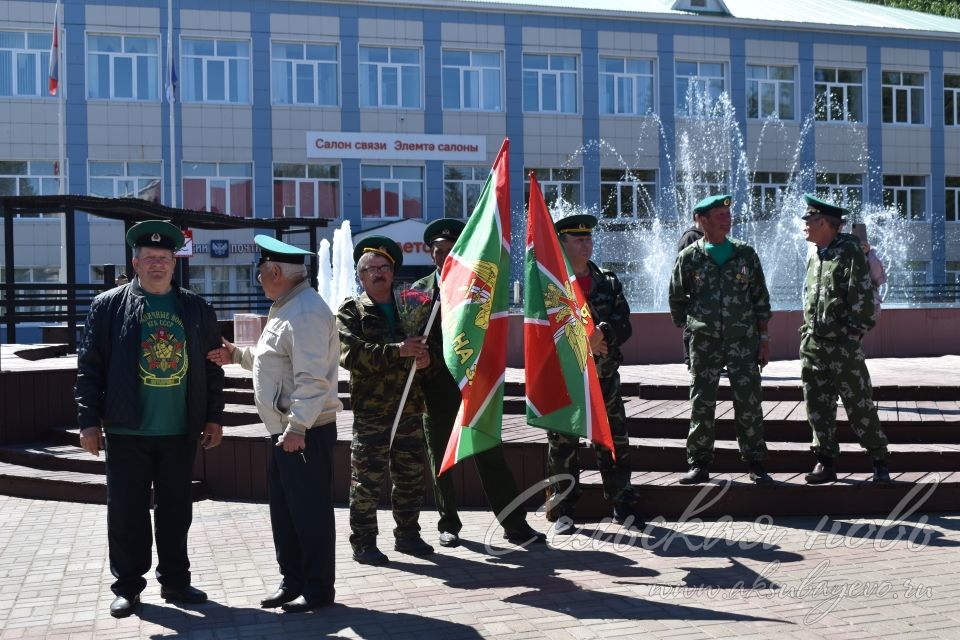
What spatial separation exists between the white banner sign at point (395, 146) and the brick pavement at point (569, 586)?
87.2ft

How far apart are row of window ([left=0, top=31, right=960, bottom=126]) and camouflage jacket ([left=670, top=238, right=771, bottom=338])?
89.8 feet

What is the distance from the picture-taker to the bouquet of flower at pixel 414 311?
6.50 meters

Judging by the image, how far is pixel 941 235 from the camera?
3894 centimetres

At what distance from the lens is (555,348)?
20.1 ft

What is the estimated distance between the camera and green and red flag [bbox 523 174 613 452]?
6074mm

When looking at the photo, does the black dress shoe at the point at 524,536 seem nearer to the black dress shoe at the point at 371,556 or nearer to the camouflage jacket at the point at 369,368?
the black dress shoe at the point at 371,556

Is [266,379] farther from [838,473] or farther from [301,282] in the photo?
[838,473]

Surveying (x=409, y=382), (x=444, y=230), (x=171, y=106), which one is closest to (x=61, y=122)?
(x=171, y=106)

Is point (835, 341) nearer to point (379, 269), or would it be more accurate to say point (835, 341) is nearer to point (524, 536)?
point (524, 536)

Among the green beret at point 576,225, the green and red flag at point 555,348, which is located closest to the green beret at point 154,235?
the green and red flag at point 555,348

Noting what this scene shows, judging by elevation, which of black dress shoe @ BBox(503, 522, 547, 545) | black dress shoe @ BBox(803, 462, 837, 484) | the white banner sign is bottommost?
black dress shoe @ BBox(503, 522, 547, 545)

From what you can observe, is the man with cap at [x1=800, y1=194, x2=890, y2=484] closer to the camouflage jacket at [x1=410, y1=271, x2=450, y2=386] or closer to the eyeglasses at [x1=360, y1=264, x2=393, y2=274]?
the camouflage jacket at [x1=410, y1=271, x2=450, y2=386]

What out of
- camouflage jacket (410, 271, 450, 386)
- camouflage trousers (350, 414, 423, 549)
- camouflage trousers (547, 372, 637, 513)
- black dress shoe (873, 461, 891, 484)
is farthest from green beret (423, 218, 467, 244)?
black dress shoe (873, 461, 891, 484)

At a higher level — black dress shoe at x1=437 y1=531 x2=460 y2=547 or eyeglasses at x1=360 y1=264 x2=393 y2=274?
eyeglasses at x1=360 y1=264 x2=393 y2=274
